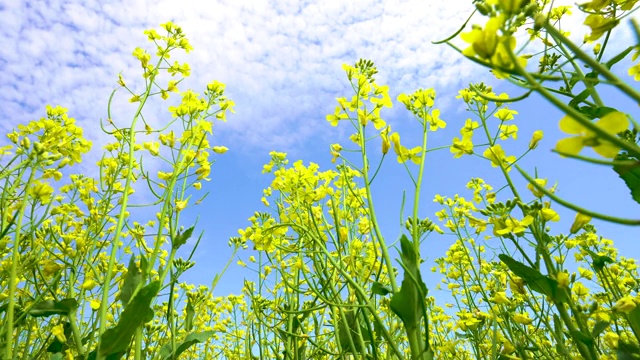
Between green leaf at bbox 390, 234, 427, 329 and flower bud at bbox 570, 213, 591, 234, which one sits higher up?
flower bud at bbox 570, 213, 591, 234

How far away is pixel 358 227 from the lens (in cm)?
Result: 289

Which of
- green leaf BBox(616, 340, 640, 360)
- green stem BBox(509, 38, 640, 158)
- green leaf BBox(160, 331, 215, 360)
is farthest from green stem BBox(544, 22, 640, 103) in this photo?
green leaf BBox(160, 331, 215, 360)

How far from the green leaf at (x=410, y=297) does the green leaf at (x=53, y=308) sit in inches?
50.5

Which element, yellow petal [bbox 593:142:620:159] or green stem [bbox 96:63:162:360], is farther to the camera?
green stem [bbox 96:63:162:360]

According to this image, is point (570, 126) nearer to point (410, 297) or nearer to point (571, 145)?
point (571, 145)

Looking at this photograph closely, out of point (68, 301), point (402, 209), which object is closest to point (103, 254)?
point (68, 301)

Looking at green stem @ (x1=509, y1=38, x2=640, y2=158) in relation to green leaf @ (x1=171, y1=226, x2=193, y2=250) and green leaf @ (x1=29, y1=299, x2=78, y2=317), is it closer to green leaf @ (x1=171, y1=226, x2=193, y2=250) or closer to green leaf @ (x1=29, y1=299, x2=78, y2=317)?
green leaf @ (x1=171, y1=226, x2=193, y2=250)

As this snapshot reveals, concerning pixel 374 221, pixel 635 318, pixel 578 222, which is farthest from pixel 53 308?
pixel 635 318

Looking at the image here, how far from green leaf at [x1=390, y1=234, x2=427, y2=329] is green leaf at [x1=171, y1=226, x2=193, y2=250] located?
2.96 feet

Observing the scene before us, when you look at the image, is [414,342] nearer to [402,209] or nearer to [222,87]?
[402,209]

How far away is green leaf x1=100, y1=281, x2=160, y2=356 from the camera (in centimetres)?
127

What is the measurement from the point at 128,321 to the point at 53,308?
0.53 meters

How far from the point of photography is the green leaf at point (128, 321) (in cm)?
127

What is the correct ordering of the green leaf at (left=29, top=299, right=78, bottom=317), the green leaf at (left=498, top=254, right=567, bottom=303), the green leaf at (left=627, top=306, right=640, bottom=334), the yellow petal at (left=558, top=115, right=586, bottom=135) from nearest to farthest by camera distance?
the yellow petal at (left=558, top=115, right=586, bottom=135) → the green leaf at (left=498, top=254, right=567, bottom=303) → the green leaf at (left=627, top=306, right=640, bottom=334) → the green leaf at (left=29, top=299, right=78, bottom=317)
